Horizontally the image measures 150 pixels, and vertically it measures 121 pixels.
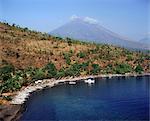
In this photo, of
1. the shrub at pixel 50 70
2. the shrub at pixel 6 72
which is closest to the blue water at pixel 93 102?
the shrub at pixel 6 72

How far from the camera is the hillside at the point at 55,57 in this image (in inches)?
2785

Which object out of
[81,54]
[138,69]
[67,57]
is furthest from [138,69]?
[67,57]

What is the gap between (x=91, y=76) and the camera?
247ft

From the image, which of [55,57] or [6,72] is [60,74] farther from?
[6,72]

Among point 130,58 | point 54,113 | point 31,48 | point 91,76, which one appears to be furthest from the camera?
point 130,58

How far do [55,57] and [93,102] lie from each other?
3317cm

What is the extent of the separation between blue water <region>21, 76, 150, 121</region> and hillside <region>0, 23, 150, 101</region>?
769 cm

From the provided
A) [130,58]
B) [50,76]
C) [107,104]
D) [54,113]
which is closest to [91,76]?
[50,76]

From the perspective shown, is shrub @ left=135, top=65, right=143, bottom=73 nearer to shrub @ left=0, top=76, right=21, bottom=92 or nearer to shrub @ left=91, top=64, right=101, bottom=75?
shrub @ left=91, top=64, right=101, bottom=75

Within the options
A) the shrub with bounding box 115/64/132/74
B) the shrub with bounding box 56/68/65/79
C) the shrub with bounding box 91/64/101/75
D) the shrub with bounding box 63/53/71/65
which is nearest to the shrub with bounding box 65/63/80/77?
the shrub with bounding box 56/68/65/79

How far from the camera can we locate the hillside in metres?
70.8

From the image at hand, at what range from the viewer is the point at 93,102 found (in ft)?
160

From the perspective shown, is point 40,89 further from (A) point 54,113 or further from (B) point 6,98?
(A) point 54,113

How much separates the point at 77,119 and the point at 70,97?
48.7 feet
